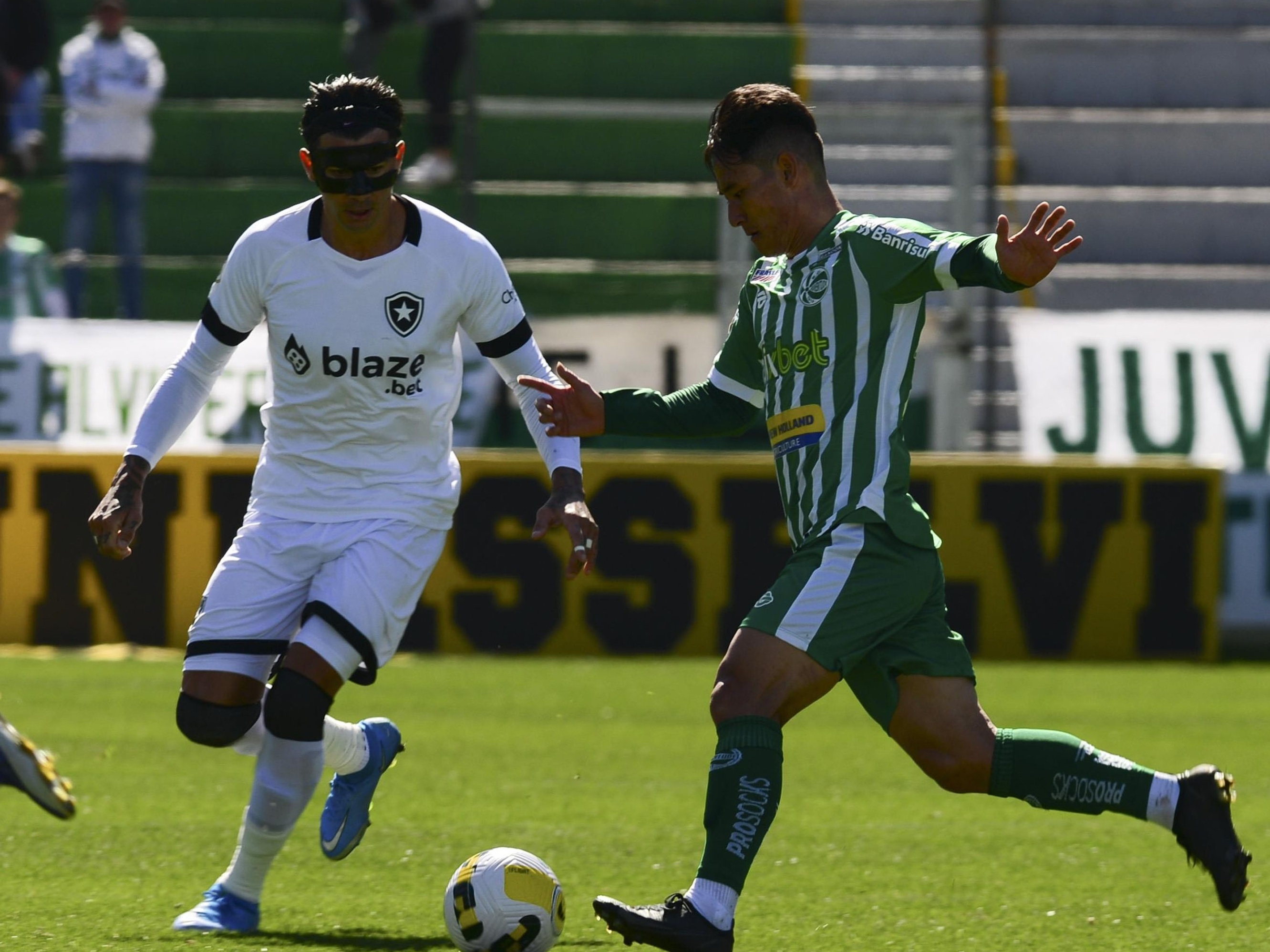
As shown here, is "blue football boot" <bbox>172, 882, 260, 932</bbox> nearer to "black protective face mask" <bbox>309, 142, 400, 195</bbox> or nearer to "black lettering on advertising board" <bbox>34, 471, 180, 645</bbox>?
"black protective face mask" <bbox>309, 142, 400, 195</bbox>

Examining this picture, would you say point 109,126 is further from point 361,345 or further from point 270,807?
point 270,807

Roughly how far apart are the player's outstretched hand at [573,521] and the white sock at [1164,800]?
1.42 metres

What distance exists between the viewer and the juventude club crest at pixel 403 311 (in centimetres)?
546

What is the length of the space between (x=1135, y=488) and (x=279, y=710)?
7.76 metres

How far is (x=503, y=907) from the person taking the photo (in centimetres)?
493

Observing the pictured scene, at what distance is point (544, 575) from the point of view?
11.8 m

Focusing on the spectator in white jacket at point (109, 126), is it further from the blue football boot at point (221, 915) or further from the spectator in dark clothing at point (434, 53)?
the blue football boot at point (221, 915)

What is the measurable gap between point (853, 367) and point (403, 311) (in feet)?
4.21

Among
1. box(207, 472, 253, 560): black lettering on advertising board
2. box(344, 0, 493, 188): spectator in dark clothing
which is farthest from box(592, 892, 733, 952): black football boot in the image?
box(344, 0, 493, 188): spectator in dark clothing

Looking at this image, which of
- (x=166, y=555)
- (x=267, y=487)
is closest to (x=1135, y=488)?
(x=166, y=555)

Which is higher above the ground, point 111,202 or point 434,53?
point 434,53

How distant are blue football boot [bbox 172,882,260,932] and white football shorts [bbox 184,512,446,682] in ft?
1.87

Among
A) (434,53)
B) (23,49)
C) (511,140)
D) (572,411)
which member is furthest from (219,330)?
(23,49)

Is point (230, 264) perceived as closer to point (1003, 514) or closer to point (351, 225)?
point (351, 225)
